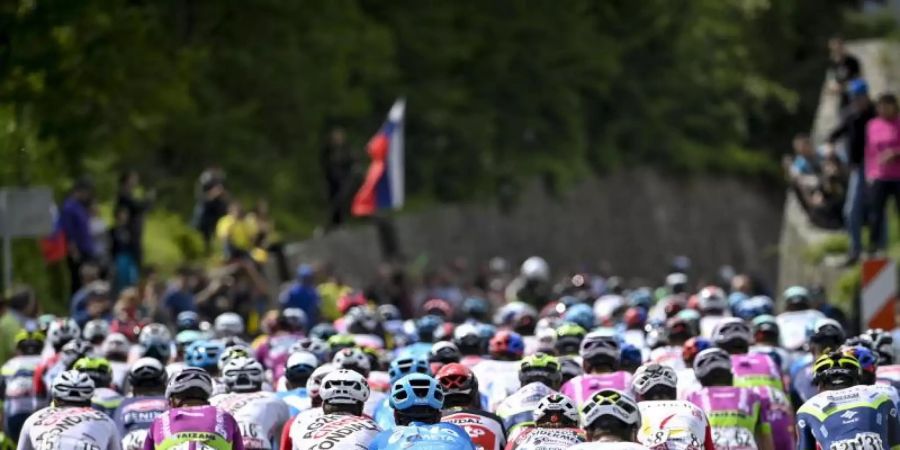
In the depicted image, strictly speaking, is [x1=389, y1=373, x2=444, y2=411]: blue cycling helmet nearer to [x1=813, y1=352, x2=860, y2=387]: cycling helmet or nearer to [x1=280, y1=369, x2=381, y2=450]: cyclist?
[x1=280, y1=369, x2=381, y2=450]: cyclist

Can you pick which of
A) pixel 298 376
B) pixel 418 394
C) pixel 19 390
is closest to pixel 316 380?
pixel 298 376

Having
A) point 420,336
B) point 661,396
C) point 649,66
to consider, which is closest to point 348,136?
point 649,66

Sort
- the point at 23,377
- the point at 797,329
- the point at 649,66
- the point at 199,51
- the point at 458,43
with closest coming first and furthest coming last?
the point at 23,377 < the point at 797,329 < the point at 199,51 < the point at 458,43 < the point at 649,66

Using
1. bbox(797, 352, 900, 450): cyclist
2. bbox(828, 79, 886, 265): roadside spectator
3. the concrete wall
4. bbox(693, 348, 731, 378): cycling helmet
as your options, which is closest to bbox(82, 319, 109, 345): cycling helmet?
bbox(693, 348, 731, 378): cycling helmet

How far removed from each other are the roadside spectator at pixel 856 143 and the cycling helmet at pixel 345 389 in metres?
13.7

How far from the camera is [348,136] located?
46656 millimetres

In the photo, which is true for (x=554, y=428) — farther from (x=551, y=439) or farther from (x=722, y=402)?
(x=722, y=402)

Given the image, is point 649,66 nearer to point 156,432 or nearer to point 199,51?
point 199,51

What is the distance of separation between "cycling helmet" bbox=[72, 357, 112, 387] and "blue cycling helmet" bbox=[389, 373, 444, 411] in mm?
4225

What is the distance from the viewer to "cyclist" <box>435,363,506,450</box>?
Result: 15227mm

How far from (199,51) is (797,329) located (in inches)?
768

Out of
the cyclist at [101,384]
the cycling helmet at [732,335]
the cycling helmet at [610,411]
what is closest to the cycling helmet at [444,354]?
the cycling helmet at [732,335]

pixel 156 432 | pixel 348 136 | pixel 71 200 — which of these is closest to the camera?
pixel 156 432

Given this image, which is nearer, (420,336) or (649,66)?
(420,336)
